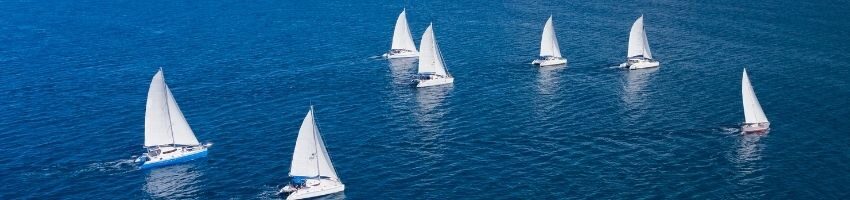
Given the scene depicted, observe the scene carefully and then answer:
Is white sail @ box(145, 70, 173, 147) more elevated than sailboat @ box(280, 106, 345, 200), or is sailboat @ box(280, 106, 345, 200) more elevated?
white sail @ box(145, 70, 173, 147)

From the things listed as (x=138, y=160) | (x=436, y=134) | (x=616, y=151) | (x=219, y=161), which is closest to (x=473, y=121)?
(x=436, y=134)

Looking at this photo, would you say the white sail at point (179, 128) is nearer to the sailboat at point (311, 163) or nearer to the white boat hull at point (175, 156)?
the white boat hull at point (175, 156)

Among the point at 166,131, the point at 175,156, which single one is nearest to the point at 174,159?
the point at 175,156

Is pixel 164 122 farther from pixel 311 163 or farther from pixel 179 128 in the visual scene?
pixel 311 163

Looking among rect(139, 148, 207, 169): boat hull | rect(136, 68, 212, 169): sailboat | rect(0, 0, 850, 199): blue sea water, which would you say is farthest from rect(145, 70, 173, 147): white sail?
rect(0, 0, 850, 199): blue sea water

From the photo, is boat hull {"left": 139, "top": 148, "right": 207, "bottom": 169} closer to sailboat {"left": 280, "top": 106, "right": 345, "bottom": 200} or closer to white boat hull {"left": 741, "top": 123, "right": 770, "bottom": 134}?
sailboat {"left": 280, "top": 106, "right": 345, "bottom": 200}

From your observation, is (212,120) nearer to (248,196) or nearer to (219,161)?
(219,161)
